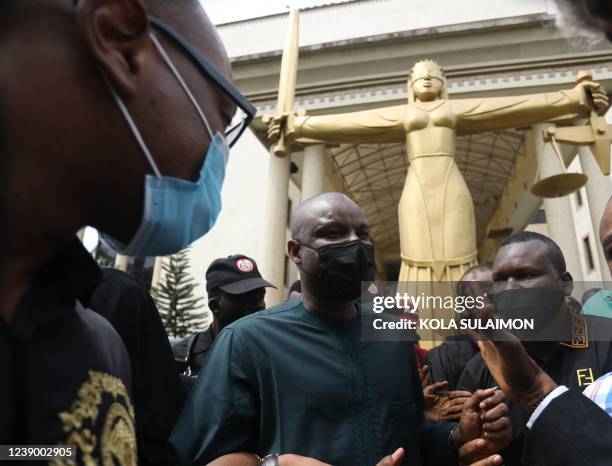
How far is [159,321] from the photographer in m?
2.27

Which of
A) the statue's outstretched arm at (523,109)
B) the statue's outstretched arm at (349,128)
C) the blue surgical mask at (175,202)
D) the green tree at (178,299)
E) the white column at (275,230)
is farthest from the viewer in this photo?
the green tree at (178,299)

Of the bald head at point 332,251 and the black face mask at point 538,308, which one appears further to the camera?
the bald head at point 332,251

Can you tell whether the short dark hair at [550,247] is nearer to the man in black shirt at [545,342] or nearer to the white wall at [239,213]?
the man in black shirt at [545,342]

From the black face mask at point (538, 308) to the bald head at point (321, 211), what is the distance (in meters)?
0.74

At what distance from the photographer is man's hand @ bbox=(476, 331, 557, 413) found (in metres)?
1.60

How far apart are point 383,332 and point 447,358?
3.93ft

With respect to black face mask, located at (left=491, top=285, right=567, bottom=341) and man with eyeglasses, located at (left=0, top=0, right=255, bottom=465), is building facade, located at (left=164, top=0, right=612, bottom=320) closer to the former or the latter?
black face mask, located at (left=491, top=285, right=567, bottom=341)

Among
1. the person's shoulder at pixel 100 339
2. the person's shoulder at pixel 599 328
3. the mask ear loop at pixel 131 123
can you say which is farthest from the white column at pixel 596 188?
the mask ear loop at pixel 131 123

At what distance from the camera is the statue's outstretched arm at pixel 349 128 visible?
7598 mm

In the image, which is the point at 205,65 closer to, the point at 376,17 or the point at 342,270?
the point at 342,270

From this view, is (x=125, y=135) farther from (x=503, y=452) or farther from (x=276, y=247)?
(x=276, y=247)

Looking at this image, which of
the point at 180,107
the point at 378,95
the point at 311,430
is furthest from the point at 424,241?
the point at 378,95

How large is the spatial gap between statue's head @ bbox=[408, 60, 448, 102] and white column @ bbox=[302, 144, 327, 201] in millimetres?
3448

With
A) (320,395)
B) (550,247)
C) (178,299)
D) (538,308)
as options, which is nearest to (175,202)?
(320,395)
